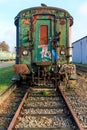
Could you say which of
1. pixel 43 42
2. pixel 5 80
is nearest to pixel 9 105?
pixel 43 42

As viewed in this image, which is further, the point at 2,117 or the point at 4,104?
the point at 4,104

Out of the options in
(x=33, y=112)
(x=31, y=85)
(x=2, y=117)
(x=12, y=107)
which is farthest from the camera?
(x=31, y=85)

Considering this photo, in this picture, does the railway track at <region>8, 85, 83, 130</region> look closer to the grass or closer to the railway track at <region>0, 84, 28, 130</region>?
the railway track at <region>0, 84, 28, 130</region>

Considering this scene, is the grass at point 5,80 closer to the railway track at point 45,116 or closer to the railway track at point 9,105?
the railway track at point 9,105

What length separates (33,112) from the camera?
8.22 meters

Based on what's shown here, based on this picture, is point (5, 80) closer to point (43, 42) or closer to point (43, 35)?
point (43, 42)

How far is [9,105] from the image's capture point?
931cm

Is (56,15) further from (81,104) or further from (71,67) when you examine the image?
(81,104)

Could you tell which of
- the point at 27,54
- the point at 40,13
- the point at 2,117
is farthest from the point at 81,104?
the point at 40,13

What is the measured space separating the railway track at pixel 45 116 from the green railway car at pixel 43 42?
202 centimetres

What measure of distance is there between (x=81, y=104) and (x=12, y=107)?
2.05 meters

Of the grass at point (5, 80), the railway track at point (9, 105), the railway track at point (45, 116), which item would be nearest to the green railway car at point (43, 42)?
the railway track at point (9, 105)

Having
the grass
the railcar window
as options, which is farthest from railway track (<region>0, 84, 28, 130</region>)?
the railcar window

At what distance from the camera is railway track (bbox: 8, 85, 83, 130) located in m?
6.60
